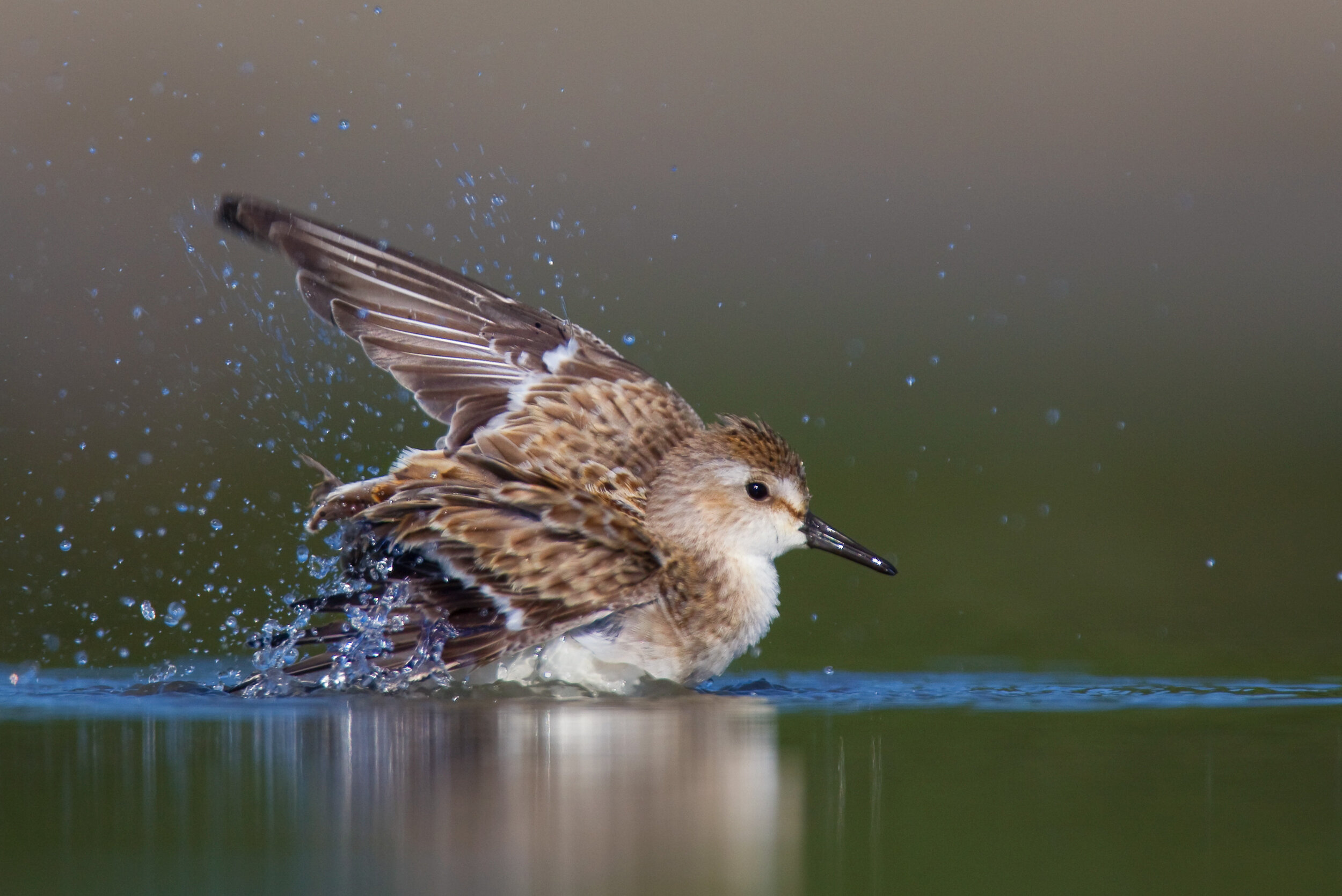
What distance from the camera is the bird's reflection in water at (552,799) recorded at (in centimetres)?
420

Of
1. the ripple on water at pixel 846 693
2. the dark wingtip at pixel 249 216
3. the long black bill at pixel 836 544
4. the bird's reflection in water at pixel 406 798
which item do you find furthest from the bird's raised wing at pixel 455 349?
the bird's reflection in water at pixel 406 798

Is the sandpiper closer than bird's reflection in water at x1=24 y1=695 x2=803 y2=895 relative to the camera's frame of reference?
No

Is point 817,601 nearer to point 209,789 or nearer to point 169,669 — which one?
point 169,669

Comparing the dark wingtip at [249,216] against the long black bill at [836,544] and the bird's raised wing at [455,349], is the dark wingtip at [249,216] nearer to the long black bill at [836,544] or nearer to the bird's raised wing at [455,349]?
the bird's raised wing at [455,349]

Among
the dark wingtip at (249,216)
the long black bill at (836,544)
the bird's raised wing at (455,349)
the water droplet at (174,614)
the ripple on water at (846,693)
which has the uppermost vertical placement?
the dark wingtip at (249,216)

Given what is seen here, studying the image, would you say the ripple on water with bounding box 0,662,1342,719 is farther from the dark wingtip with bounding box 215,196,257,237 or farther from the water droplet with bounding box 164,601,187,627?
the dark wingtip with bounding box 215,196,257,237

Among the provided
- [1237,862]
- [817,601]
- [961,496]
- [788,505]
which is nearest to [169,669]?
[788,505]

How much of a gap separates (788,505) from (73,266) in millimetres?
11747

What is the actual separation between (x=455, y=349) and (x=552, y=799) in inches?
122

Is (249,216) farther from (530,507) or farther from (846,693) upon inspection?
(846,693)

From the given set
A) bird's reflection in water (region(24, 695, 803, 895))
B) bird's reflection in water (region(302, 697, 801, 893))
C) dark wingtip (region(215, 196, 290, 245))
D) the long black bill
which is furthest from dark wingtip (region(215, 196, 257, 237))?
the long black bill

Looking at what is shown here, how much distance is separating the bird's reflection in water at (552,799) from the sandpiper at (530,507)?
388mm

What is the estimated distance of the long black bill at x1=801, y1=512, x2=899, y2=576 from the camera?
25.1 ft

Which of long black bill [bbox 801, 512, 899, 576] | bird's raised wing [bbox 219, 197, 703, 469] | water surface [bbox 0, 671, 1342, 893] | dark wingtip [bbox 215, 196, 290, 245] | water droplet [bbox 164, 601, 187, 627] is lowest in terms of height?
water surface [bbox 0, 671, 1342, 893]
